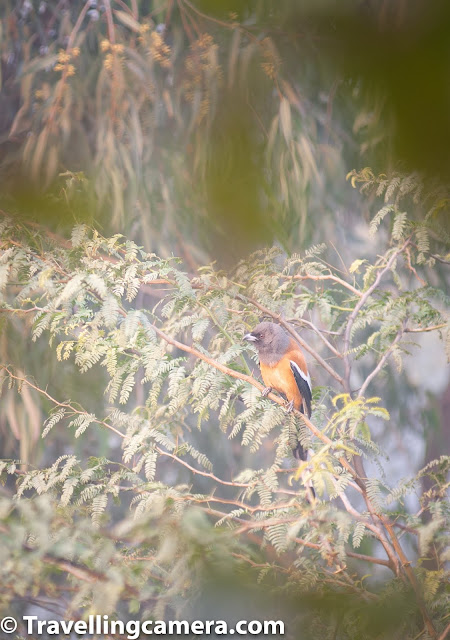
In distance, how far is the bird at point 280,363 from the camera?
107 centimetres

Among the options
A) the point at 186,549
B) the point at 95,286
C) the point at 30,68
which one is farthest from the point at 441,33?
the point at 30,68

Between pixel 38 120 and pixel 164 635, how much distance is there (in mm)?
956

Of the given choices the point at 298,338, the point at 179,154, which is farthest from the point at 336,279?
the point at 179,154

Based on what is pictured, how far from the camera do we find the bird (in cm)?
107

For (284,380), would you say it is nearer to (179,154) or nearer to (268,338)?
(268,338)

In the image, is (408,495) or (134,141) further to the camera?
(134,141)

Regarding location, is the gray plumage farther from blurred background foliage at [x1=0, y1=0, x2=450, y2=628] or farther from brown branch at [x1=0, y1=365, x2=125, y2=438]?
brown branch at [x1=0, y1=365, x2=125, y2=438]

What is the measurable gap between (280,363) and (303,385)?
0.06 meters

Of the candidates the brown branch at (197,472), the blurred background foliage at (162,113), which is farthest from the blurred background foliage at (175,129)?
the brown branch at (197,472)

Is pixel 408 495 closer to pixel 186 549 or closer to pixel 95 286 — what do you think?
pixel 186 549

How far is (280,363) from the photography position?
3.55 feet

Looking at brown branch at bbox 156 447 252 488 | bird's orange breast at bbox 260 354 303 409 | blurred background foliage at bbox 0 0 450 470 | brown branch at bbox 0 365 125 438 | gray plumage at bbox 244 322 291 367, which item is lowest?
brown branch at bbox 156 447 252 488

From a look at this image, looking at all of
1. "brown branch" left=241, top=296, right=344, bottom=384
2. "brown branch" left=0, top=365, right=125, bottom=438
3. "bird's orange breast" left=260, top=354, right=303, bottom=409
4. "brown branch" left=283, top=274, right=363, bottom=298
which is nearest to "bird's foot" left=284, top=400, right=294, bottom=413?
"bird's orange breast" left=260, top=354, right=303, bottom=409

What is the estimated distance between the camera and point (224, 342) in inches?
45.4
